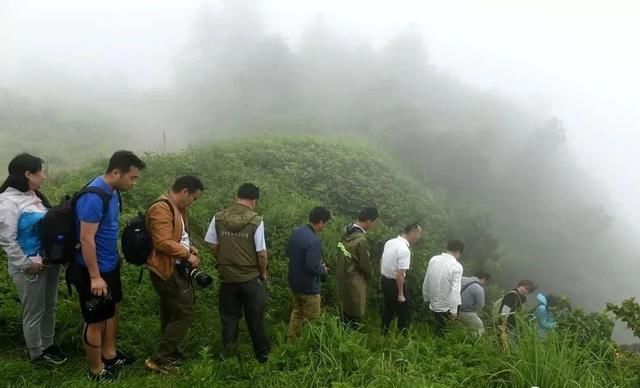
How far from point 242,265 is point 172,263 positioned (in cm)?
65

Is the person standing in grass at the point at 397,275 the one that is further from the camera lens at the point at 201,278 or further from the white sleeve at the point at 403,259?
the camera lens at the point at 201,278

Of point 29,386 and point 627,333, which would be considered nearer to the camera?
point 29,386

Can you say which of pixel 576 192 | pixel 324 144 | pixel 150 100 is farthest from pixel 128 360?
pixel 576 192

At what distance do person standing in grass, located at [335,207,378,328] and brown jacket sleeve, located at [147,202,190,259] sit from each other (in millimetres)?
2298

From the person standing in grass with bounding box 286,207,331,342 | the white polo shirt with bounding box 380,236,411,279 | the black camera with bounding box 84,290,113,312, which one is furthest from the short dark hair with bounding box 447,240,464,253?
the black camera with bounding box 84,290,113,312

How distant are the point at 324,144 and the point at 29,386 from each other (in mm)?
13233

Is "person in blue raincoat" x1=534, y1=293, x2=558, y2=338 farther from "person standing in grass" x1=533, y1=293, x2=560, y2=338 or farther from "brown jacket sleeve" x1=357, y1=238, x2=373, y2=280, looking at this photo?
"brown jacket sleeve" x1=357, y1=238, x2=373, y2=280

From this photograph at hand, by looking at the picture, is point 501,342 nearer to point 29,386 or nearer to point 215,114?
point 29,386

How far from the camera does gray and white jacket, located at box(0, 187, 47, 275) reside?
4016 mm

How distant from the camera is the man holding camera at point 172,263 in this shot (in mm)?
4109

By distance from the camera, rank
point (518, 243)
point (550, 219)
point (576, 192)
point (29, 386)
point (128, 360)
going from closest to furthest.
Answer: point (29, 386) → point (128, 360) → point (518, 243) → point (550, 219) → point (576, 192)

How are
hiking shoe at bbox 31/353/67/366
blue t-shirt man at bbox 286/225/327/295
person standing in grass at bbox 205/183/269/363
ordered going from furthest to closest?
blue t-shirt man at bbox 286/225/327/295 < person standing in grass at bbox 205/183/269/363 < hiking shoe at bbox 31/353/67/366

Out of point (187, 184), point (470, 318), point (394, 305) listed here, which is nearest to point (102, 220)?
point (187, 184)

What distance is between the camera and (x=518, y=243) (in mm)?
25594
